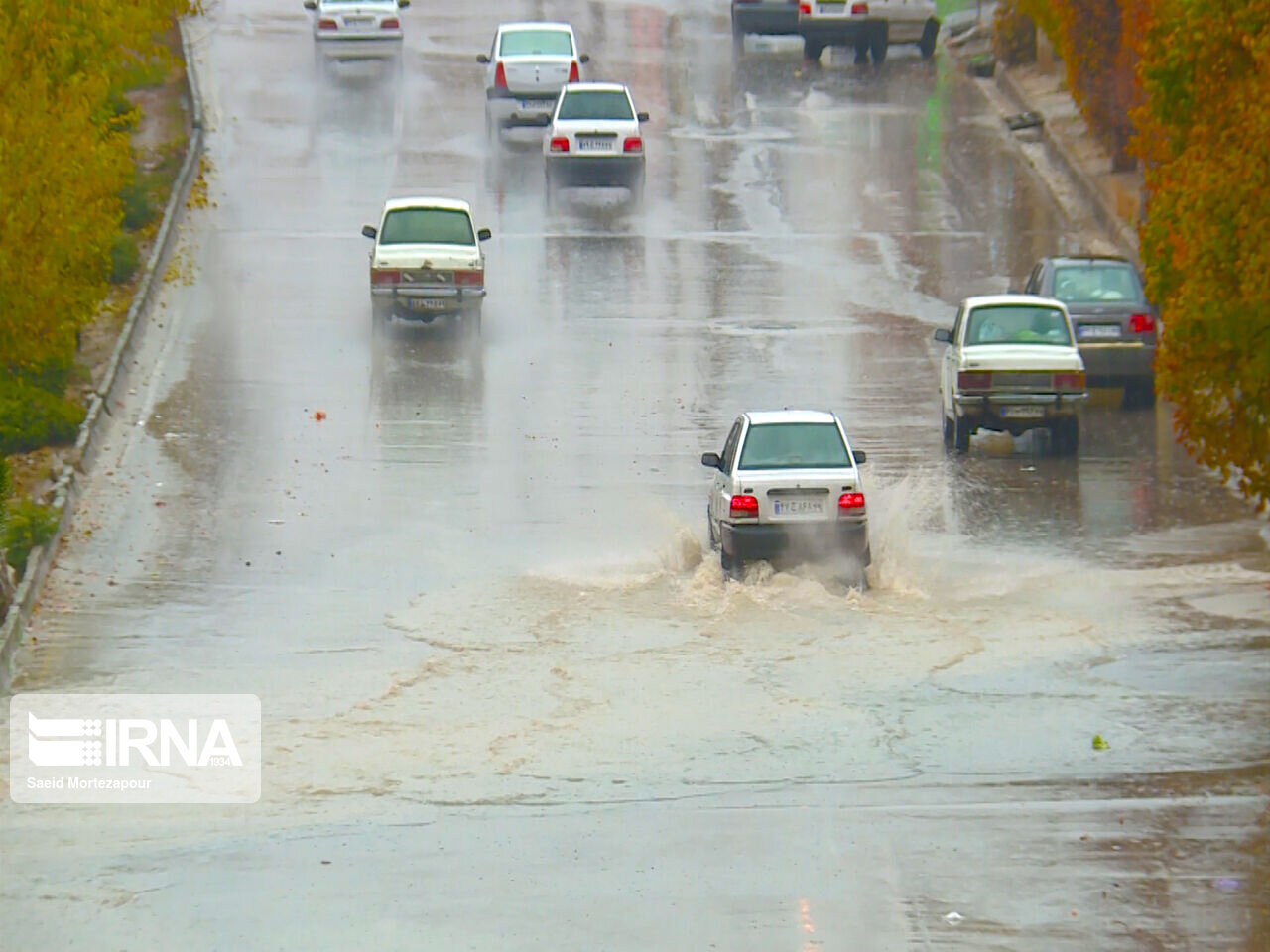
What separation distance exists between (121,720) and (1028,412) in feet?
41.5

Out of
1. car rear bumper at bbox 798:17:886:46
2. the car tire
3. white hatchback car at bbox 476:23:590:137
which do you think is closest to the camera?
the car tire

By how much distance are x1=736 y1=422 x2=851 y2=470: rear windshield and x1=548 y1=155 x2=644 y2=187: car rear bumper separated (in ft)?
62.9

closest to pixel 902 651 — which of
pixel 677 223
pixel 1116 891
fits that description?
pixel 1116 891

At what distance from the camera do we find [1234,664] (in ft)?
59.1

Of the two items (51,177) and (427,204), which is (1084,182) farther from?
(51,177)

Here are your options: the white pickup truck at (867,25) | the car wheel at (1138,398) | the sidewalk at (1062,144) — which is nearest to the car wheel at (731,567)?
the car wheel at (1138,398)

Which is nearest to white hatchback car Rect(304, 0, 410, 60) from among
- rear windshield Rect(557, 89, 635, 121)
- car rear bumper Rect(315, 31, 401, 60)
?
car rear bumper Rect(315, 31, 401, 60)

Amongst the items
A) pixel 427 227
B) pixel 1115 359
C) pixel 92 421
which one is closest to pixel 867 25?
pixel 427 227

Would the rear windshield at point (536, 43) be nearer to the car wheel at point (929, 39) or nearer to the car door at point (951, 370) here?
the car wheel at point (929, 39)

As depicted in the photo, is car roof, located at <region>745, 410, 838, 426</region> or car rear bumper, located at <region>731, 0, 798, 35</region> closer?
car roof, located at <region>745, 410, 838, 426</region>

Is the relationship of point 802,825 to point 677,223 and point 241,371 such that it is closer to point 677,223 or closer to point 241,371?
point 241,371

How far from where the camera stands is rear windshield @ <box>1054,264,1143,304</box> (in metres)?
28.0

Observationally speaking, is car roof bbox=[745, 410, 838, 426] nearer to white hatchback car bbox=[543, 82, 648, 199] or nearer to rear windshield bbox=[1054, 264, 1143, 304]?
rear windshield bbox=[1054, 264, 1143, 304]

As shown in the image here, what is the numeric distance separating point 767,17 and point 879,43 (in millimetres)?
2788
